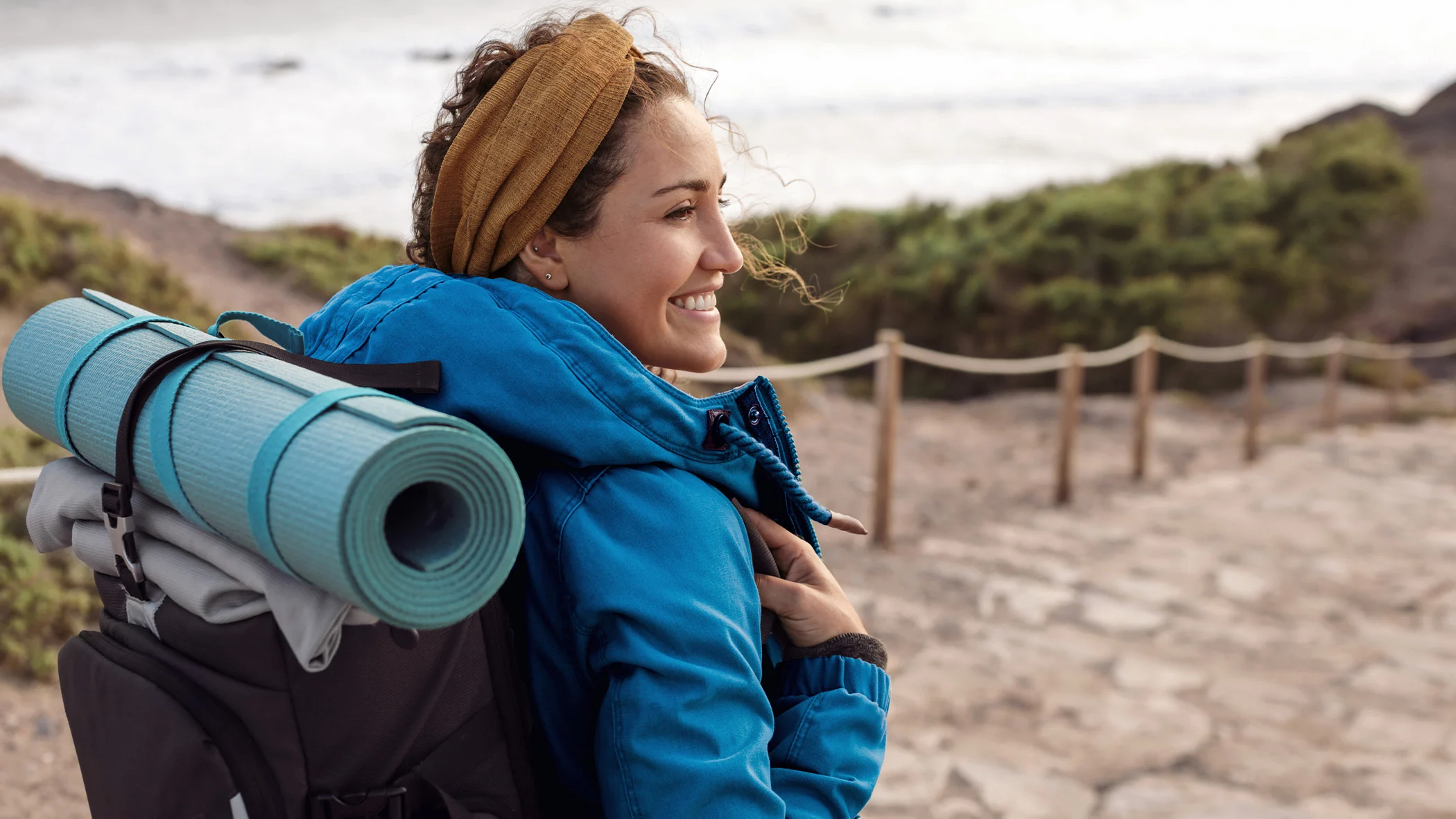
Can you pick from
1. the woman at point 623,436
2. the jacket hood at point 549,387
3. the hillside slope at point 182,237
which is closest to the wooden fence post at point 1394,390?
the hillside slope at point 182,237

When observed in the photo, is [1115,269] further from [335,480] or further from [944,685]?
[335,480]

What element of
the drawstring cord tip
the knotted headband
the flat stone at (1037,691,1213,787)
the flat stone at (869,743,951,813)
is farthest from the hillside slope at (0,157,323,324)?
the drawstring cord tip

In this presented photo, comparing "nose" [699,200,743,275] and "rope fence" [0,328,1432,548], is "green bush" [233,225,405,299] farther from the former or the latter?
"nose" [699,200,743,275]

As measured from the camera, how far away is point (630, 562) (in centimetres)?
92

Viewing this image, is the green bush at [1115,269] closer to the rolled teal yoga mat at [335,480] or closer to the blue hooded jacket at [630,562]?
the blue hooded jacket at [630,562]

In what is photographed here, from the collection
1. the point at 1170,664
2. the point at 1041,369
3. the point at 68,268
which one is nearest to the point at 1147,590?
the point at 1170,664

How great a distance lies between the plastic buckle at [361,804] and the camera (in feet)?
2.71

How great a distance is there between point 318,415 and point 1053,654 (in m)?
3.77

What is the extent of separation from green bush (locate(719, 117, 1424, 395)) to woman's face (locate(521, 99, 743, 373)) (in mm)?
14050

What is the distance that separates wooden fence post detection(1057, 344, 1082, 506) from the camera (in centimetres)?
679

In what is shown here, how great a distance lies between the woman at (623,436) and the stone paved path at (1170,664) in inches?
76.9

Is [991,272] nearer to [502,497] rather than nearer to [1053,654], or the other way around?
[1053,654]

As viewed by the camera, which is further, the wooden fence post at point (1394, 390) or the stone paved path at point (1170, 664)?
the wooden fence post at point (1394, 390)

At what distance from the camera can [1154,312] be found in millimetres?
15695
